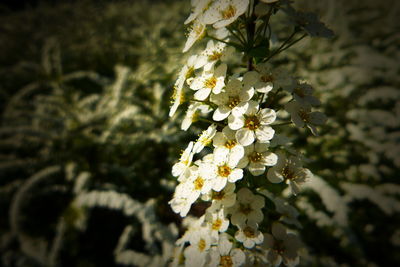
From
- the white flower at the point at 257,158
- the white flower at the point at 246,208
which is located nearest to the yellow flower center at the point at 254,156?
the white flower at the point at 257,158

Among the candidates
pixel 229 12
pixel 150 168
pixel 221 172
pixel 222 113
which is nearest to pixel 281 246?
pixel 221 172

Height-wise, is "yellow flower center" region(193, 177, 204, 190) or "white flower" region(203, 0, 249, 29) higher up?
"white flower" region(203, 0, 249, 29)

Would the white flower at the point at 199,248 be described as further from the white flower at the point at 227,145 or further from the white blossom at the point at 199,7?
the white blossom at the point at 199,7

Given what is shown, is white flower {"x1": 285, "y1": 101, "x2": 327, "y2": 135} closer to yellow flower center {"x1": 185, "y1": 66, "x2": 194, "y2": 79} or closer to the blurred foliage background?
yellow flower center {"x1": 185, "y1": 66, "x2": 194, "y2": 79}

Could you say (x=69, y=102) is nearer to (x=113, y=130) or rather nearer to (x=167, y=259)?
(x=113, y=130)

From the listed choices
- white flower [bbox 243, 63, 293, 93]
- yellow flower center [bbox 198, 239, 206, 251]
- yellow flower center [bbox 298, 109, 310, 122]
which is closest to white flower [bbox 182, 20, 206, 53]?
white flower [bbox 243, 63, 293, 93]
